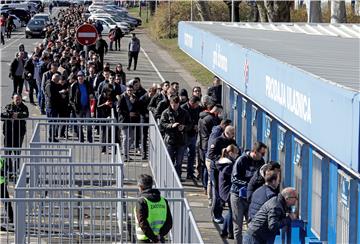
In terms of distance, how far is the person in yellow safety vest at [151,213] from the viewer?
11.3 metres

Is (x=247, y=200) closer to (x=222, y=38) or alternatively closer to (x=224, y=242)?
(x=224, y=242)

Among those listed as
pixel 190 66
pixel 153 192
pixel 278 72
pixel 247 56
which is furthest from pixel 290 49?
pixel 190 66

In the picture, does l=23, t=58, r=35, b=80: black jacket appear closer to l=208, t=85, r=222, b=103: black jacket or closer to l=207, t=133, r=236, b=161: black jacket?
l=208, t=85, r=222, b=103: black jacket

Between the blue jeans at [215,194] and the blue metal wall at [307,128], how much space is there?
0.94 metres

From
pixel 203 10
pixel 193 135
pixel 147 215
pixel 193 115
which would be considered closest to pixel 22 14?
pixel 203 10

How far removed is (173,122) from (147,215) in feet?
25.2

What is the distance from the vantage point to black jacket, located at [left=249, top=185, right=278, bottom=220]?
38.9ft

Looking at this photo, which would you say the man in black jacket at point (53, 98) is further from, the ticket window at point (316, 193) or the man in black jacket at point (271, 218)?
the man in black jacket at point (271, 218)

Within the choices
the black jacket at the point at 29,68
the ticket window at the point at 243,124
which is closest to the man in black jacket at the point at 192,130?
the ticket window at the point at 243,124

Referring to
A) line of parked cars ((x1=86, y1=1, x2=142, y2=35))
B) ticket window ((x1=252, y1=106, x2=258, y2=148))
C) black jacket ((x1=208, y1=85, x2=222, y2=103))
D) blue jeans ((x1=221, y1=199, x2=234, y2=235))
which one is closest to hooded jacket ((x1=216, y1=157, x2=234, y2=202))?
blue jeans ((x1=221, y1=199, x2=234, y2=235))

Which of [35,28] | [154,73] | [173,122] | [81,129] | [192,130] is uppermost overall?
[173,122]

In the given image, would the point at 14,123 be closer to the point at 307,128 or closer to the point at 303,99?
the point at 303,99

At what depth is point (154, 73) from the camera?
44.8m

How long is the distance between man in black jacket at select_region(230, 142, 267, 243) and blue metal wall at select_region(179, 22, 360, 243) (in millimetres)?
575
